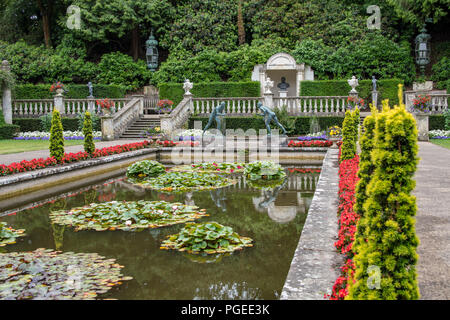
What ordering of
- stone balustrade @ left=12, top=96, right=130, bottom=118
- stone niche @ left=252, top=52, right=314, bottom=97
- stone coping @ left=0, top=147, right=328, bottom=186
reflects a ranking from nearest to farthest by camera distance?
1. stone coping @ left=0, top=147, right=328, bottom=186
2. stone balustrade @ left=12, top=96, right=130, bottom=118
3. stone niche @ left=252, top=52, right=314, bottom=97

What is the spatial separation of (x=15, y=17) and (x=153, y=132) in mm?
18273

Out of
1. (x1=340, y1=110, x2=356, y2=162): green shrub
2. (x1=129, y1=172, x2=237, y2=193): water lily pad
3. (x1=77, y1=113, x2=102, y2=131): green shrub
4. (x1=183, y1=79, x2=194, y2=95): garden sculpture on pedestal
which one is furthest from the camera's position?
(x1=77, y1=113, x2=102, y2=131): green shrub

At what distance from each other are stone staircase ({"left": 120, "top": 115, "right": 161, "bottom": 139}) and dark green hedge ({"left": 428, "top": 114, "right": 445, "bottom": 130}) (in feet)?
40.2

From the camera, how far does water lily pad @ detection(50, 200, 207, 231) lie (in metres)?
5.91

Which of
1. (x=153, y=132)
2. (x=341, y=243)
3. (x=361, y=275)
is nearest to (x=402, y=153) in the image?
(x=361, y=275)

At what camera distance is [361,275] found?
2.45 metres

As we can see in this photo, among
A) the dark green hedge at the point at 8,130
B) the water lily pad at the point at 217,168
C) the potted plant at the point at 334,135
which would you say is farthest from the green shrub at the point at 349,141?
the dark green hedge at the point at 8,130

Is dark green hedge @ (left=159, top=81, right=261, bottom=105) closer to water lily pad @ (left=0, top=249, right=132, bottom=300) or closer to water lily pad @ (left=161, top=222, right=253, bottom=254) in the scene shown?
water lily pad @ (left=161, top=222, right=253, bottom=254)

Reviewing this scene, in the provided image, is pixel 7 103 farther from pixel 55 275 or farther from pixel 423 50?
pixel 423 50

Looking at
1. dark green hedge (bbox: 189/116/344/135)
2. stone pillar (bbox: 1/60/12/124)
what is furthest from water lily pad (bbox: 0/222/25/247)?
stone pillar (bbox: 1/60/12/124)

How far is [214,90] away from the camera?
22.2m

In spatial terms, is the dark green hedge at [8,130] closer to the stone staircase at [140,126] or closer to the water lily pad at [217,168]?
the stone staircase at [140,126]

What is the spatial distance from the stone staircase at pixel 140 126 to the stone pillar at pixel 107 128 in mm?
851

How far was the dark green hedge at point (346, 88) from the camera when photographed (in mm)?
21312
